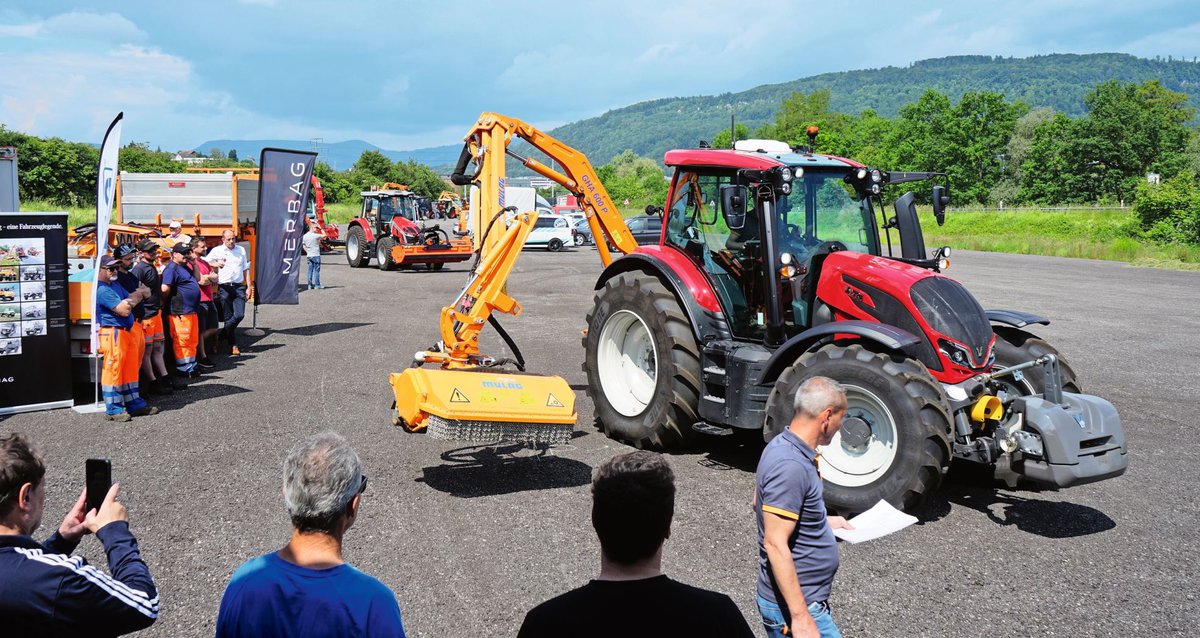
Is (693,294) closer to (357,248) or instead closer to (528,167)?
(528,167)

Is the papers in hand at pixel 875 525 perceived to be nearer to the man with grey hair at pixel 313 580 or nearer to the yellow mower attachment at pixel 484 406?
the man with grey hair at pixel 313 580

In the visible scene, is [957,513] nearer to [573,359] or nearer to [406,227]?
[573,359]

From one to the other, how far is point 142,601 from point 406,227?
2436 cm

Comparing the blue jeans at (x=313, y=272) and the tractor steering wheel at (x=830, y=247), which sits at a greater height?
the tractor steering wheel at (x=830, y=247)

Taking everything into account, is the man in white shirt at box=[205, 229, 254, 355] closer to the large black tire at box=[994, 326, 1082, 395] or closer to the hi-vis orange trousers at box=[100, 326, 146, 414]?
the hi-vis orange trousers at box=[100, 326, 146, 414]

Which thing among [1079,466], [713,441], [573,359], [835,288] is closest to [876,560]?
[1079,466]

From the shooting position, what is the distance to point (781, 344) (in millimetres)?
6852

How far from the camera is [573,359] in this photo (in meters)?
12.0

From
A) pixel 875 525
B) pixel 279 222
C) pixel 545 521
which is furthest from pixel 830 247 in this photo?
pixel 279 222

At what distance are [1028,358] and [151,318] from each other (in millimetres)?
8728

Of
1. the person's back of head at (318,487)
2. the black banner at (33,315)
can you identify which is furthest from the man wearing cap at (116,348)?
the person's back of head at (318,487)

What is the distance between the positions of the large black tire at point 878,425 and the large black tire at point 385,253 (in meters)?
21.1

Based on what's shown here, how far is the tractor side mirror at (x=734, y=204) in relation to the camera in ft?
20.7

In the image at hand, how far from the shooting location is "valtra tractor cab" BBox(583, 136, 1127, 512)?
18.4ft
